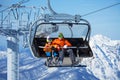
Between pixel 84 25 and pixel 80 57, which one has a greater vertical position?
pixel 84 25

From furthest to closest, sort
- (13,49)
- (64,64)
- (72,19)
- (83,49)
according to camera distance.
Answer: (13,49) → (83,49) → (64,64) → (72,19)

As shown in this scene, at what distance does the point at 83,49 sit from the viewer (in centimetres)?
1836

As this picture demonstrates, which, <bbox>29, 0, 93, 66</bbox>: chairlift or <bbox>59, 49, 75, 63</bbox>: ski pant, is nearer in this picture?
<bbox>29, 0, 93, 66</bbox>: chairlift

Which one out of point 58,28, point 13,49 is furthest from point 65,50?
point 13,49

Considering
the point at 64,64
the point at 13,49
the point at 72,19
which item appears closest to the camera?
the point at 72,19

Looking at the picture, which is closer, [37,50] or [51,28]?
[51,28]

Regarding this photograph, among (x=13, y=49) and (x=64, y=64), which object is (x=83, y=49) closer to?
(x=64, y=64)

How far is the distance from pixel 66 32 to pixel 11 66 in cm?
3821

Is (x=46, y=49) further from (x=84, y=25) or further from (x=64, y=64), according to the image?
(x=84, y=25)

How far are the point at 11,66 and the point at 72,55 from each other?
3849 cm

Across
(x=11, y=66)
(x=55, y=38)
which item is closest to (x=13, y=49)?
(x=11, y=66)

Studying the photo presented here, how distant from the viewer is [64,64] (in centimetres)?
1706

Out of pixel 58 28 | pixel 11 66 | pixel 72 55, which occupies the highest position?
pixel 58 28

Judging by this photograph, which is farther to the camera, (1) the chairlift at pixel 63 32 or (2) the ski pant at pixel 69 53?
(2) the ski pant at pixel 69 53
